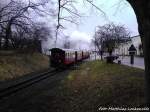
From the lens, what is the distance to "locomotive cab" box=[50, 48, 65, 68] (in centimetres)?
4618

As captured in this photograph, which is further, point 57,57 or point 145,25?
point 57,57

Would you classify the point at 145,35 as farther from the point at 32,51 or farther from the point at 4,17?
the point at 32,51

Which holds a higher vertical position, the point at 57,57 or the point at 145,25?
the point at 145,25

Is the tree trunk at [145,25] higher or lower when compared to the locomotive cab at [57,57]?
higher

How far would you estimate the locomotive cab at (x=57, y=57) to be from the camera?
152 ft

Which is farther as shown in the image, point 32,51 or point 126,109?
point 32,51

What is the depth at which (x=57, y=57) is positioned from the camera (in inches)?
1837

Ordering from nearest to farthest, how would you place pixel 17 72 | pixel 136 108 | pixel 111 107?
pixel 136 108 < pixel 111 107 < pixel 17 72

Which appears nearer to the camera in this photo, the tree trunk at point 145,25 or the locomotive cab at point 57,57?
the tree trunk at point 145,25

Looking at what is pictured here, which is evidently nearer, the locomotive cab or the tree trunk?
the tree trunk

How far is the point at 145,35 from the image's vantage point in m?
8.52

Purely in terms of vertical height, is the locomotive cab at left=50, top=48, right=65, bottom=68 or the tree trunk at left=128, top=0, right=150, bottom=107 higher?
the tree trunk at left=128, top=0, right=150, bottom=107

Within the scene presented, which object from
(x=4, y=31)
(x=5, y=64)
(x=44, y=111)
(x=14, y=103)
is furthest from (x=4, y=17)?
(x=44, y=111)

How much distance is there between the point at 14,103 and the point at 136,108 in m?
8.69
